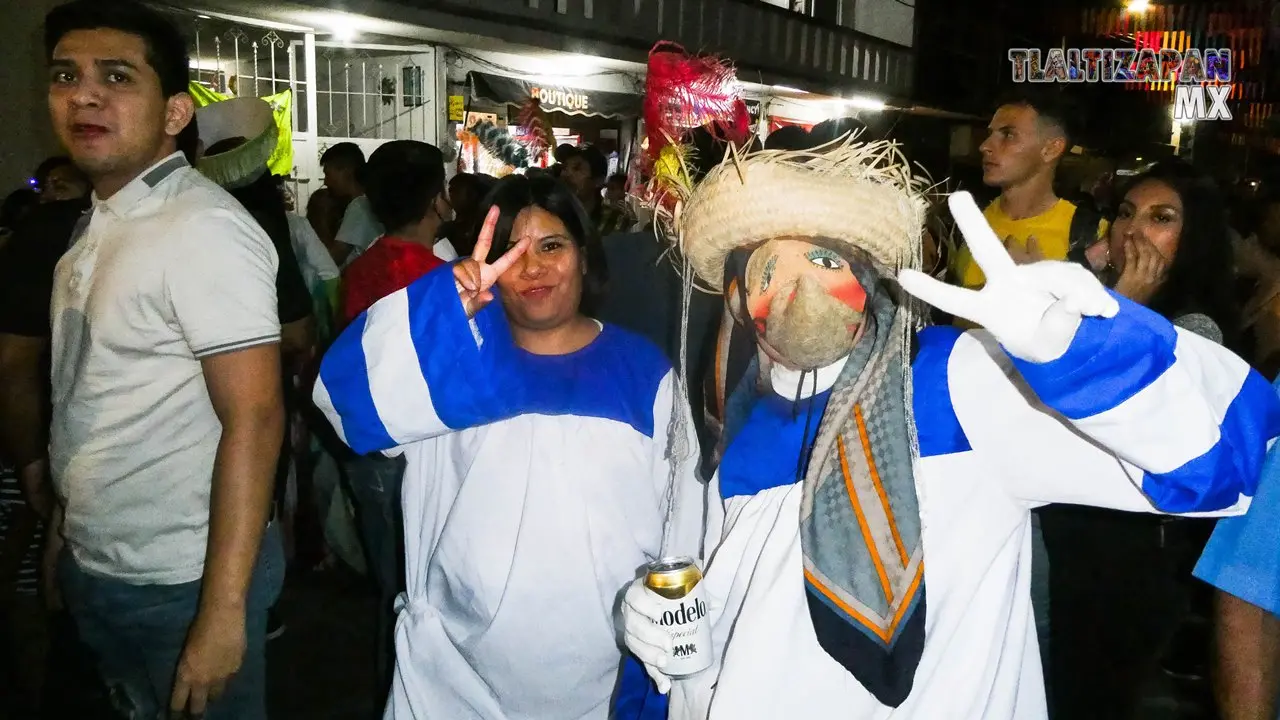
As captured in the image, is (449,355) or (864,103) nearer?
(449,355)

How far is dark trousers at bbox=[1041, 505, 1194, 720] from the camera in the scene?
2.75 m

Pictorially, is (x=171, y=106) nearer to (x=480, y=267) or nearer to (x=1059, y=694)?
(x=480, y=267)

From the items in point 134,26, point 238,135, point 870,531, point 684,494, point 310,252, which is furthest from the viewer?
point 310,252

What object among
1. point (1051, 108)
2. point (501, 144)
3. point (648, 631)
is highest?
point (501, 144)

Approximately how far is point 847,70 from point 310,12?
1220 cm

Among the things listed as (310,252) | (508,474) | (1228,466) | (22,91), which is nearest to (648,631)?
(508,474)

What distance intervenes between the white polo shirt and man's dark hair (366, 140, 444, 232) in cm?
181

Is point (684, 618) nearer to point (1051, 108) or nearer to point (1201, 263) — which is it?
point (1201, 263)

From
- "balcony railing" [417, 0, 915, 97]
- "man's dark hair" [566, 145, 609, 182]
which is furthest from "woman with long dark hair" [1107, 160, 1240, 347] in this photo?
"balcony railing" [417, 0, 915, 97]

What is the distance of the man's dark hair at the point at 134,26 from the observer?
6.65 feet

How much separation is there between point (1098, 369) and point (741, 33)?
1427cm

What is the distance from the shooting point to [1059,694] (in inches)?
115

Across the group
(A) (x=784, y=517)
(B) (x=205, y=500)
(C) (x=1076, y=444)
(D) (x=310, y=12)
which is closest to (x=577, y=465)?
(A) (x=784, y=517)

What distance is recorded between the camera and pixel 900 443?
61.0 inches
